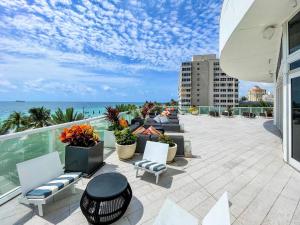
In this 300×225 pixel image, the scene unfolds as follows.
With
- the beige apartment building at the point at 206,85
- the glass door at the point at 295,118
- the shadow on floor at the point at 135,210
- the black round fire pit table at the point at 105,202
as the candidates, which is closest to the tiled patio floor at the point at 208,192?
the shadow on floor at the point at 135,210

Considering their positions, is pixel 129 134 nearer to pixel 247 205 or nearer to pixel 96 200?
pixel 96 200

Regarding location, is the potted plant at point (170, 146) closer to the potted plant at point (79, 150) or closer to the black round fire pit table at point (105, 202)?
the potted plant at point (79, 150)

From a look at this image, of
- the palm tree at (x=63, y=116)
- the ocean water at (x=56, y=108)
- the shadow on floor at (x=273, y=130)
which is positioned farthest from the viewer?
the ocean water at (x=56, y=108)

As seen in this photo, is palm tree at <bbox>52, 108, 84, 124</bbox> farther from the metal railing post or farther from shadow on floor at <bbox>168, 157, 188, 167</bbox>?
shadow on floor at <bbox>168, 157, 188, 167</bbox>

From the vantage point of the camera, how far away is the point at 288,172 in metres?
3.85

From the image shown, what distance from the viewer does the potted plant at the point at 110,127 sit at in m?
5.61

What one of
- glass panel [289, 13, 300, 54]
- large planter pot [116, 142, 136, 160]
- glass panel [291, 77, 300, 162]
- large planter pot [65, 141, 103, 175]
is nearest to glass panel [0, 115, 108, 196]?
large planter pot [65, 141, 103, 175]

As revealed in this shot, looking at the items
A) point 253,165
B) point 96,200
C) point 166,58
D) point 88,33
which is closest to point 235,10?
point 253,165

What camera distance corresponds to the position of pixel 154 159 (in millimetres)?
3857

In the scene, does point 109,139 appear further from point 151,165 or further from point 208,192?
point 208,192

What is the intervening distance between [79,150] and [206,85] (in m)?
68.4

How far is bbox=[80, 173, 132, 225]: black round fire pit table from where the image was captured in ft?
7.07

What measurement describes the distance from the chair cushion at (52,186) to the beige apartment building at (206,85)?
6483 centimetres

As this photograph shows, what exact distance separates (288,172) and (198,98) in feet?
217
